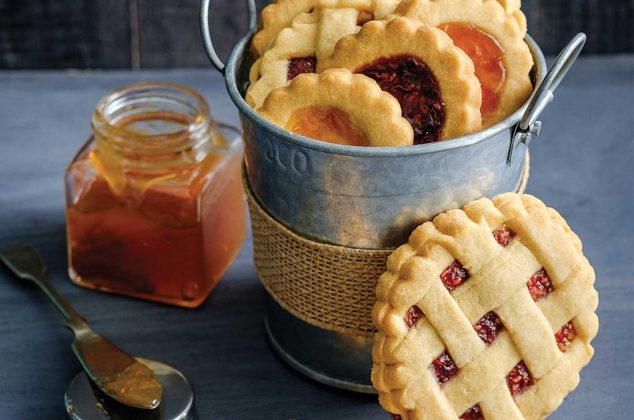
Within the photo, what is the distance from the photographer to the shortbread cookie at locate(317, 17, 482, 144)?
100 centimetres

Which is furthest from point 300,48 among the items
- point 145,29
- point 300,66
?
point 145,29

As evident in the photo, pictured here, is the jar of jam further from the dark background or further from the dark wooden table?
the dark background

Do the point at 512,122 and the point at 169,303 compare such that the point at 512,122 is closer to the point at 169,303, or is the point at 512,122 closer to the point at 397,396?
the point at 397,396

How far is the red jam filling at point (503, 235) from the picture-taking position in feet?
3.37

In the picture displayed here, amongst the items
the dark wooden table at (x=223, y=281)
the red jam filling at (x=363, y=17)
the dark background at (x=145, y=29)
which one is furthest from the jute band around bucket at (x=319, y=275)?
the dark background at (x=145, y=29)

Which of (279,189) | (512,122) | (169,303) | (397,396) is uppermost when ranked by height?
(512,122)

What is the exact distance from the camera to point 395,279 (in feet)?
3.34

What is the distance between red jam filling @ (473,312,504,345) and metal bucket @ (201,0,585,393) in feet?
0.40

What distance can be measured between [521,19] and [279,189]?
331 millimetres

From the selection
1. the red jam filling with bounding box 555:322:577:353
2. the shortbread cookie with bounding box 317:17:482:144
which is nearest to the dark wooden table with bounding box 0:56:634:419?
the red jam filling with bounding box 555:322:577:353

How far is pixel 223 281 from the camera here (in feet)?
4.51

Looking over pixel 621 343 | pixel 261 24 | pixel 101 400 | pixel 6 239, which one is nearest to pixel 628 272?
pixel 621 343

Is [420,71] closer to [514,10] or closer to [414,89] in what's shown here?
[414,89]

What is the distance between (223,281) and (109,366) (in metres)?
0.27
